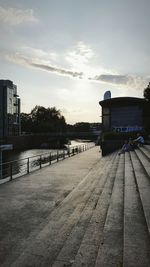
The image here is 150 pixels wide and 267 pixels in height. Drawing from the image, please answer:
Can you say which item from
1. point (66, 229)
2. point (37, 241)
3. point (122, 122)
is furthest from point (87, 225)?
point (122, 122)

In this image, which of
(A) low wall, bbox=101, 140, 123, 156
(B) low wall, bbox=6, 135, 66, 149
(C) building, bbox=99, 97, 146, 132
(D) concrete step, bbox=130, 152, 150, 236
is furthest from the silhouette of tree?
(D) concrete step, bbox=130, 152, 150, 236

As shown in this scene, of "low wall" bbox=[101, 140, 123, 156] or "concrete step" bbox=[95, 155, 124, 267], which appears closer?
"concrete step" bbox=[95, 155, 124, 267]

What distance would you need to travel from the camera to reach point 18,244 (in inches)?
196

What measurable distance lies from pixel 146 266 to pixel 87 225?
2242mm

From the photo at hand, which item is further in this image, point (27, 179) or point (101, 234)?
point (27, 179)

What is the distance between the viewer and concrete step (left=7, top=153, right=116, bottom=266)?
169 inches

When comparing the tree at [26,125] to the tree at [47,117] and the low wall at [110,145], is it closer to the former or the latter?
the tree at [47,117]

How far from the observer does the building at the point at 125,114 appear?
51.9 m

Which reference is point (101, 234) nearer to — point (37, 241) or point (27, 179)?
point (37, 241)

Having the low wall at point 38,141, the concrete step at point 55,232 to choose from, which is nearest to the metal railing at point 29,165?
the concrete step at point 55,232

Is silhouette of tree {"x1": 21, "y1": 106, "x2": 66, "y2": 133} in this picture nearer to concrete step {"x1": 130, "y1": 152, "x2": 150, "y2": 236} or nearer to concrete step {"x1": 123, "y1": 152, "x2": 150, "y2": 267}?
concrete step {"x1": 130, "y1": 152, "x2": 150, "y2": 236}

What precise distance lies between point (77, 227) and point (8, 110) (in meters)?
81.8

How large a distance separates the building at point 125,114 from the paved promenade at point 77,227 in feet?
142

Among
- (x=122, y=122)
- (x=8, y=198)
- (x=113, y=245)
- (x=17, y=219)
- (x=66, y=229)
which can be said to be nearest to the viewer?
(x=113, y=245)
